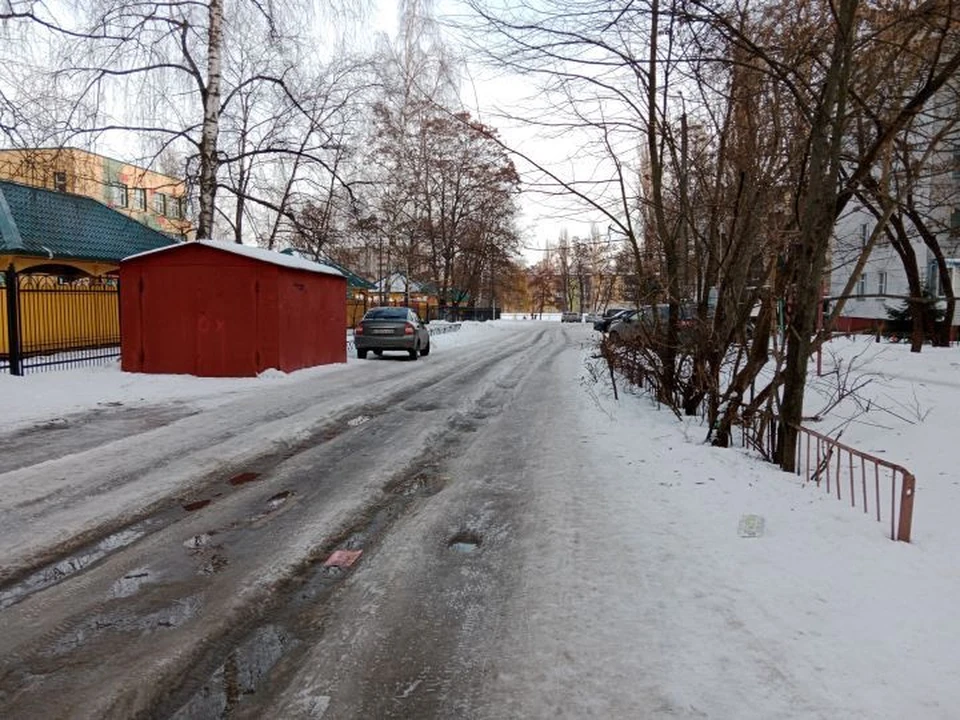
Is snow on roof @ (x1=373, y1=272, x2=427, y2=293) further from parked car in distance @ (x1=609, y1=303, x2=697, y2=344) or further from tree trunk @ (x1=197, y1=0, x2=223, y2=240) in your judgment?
parked car in distance @ (x1=609, y1=303, x2=697, y2=344)

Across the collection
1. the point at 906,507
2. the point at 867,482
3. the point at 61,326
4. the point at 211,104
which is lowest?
the point at 867,482

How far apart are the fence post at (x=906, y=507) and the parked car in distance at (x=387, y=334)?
16.0 m

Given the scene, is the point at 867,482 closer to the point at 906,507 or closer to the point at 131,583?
the point at 906,507

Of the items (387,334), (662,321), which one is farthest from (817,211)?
(387,334)

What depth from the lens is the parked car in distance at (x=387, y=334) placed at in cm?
1970

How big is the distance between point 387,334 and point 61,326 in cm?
801

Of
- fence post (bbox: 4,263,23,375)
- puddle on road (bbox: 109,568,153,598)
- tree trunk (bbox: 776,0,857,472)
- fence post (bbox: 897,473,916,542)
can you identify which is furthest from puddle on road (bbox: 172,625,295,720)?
fence post (bbox: 4,263,23,375)

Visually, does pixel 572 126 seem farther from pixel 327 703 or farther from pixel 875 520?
pixel 327 703

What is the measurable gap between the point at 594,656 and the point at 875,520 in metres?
3.19

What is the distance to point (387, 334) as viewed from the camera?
19.8 meters

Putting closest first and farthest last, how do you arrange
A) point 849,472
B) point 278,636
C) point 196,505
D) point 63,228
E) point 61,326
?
point 278,636 < point 196,505 < point 849,472 < point 61,326 < point 63,228

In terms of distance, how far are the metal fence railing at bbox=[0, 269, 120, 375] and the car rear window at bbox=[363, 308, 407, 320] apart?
672 cm

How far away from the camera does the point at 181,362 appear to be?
1371cm

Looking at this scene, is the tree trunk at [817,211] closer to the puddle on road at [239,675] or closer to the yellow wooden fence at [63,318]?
the puddle on road at [239,675]
